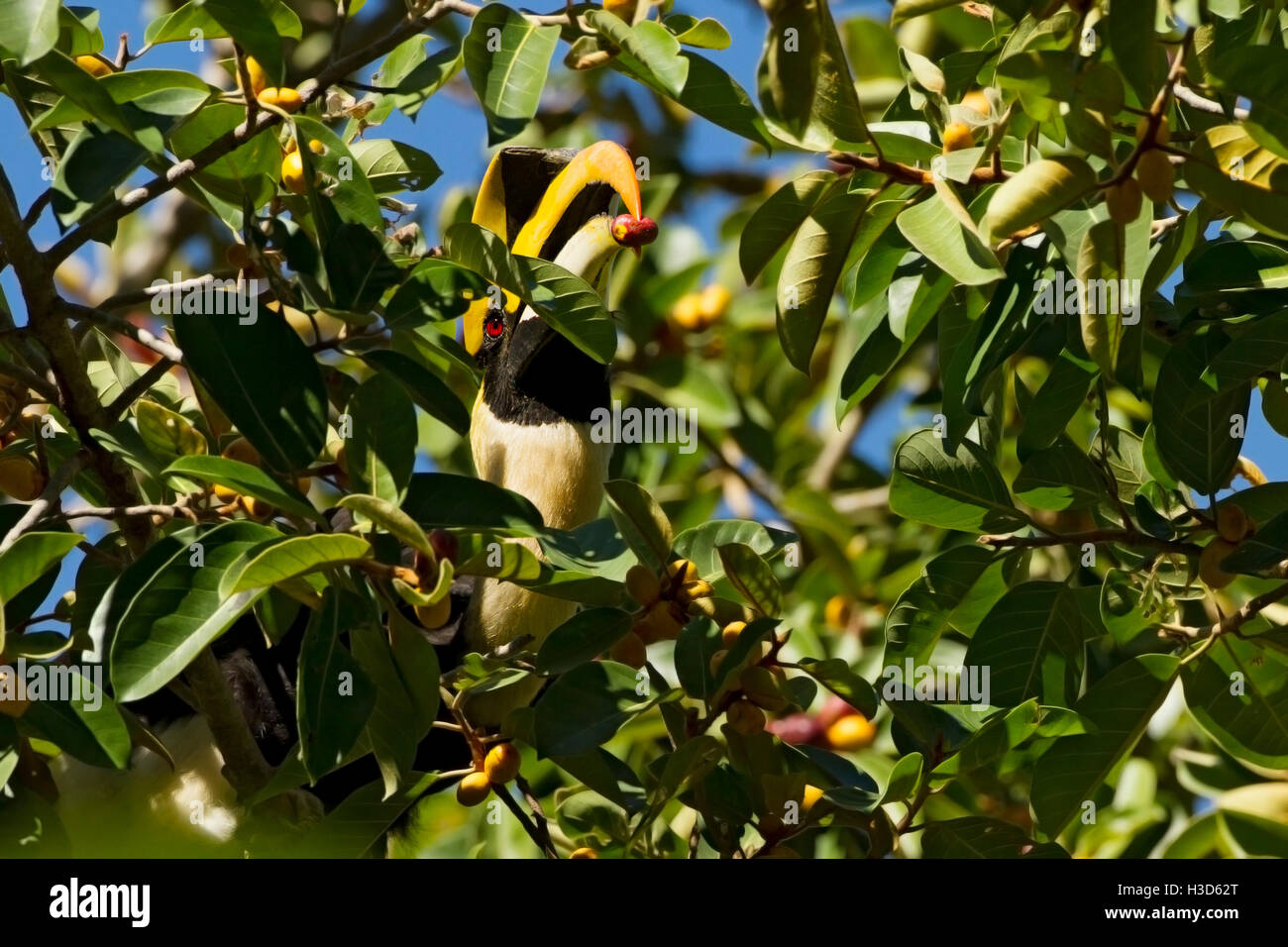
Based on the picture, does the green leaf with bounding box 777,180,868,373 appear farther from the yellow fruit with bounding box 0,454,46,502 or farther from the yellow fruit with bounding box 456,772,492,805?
the yellow fruit with bounding box 0,454,46,502

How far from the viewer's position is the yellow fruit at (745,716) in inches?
70.4

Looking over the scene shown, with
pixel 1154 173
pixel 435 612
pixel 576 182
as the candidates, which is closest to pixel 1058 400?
pixel 1154 173

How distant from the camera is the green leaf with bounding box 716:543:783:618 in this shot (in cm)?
173

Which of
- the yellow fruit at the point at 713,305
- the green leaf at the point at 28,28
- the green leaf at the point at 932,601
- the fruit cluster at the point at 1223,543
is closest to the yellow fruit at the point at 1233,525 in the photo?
the fruit cluster at the point at 1223,543

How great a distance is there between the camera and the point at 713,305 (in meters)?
3.66

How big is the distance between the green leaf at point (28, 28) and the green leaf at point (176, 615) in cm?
47

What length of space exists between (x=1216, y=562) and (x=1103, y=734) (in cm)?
24

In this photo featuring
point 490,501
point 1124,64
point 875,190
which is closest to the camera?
point 1124,64

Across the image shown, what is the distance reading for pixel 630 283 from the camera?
3615 mm

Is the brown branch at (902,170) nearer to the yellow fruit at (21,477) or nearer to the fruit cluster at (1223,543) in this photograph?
the fruit cluster at (1223,543)
